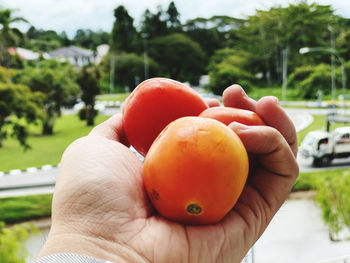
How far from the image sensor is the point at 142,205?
59 centimetres

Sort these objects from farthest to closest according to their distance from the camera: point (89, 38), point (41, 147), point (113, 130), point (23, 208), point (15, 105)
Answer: point (89, 38), point (41, 147), point (15, 105), point (23, 208), point (113, 130)

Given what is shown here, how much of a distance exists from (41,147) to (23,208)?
3877 millimetres

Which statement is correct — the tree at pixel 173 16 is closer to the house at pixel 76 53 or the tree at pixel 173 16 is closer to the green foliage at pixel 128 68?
the green foliage at pixel 128 68

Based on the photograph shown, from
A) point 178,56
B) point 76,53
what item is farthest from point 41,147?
point 76,53

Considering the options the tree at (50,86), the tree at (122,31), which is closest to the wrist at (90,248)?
the tree at (50,86)

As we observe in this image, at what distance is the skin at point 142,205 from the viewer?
537 mm

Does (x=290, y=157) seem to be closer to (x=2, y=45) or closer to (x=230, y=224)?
(x=230, y=224)

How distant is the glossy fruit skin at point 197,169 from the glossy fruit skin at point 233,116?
0.08m

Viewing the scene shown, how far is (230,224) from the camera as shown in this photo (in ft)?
1.94

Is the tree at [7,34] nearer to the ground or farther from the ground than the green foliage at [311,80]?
farther from the ground

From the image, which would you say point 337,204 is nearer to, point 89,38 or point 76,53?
point 76,53

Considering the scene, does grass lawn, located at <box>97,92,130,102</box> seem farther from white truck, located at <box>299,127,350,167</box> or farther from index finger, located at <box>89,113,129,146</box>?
index finger, located at <box>89,113,129,146</box>

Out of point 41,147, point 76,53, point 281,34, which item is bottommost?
point 41,147

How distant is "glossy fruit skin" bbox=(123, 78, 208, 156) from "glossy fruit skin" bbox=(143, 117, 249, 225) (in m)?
0.13
